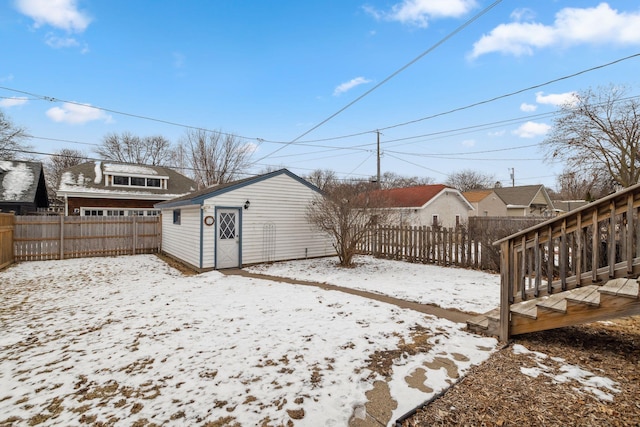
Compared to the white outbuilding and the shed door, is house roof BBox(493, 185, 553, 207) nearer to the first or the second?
the white outbuilding

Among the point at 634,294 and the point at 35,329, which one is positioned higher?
the point at 634,294

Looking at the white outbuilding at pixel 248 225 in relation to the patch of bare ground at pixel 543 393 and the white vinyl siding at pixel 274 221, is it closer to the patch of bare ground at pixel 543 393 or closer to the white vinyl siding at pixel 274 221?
the white vinyl siding at pixel 274 221

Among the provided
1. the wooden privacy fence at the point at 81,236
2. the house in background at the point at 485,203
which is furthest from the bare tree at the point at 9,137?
the house in background at the point at 485,203

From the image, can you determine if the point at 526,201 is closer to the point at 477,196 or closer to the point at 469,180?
the point at 477,196

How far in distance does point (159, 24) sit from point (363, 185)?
35.6ft

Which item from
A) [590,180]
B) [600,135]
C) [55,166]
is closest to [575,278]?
[600,135]

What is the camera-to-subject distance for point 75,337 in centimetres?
416

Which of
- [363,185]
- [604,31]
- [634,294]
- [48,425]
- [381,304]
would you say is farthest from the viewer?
[363,185]

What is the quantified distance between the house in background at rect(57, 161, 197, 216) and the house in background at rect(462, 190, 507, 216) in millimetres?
26582

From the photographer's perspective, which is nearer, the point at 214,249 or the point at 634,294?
the point at 634,294

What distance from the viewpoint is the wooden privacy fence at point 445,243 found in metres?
8.98

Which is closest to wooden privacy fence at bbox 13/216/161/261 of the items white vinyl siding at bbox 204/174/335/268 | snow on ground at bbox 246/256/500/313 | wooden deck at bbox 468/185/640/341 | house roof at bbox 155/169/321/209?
house roof at bbox 155/169/321/209

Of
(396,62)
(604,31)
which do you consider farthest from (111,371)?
(604,31)

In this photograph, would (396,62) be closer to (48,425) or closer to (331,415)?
(331,415)
